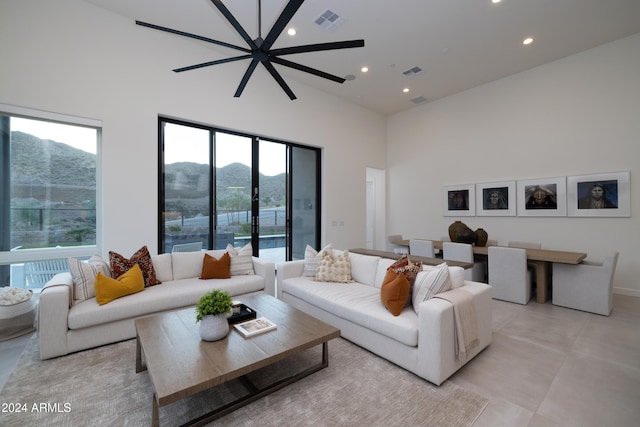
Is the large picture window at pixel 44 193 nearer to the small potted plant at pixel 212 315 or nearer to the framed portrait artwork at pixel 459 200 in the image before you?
the small potted plant at pixel 212 315

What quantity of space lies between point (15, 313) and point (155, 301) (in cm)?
138

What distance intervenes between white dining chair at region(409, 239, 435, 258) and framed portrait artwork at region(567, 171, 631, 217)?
242 centimetres

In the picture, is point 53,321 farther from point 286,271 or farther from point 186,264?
point 286,271

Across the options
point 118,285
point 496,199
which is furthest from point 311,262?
point 496,199

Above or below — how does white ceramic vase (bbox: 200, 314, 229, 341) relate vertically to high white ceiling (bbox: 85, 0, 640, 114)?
below

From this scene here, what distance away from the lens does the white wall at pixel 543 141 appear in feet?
13.5

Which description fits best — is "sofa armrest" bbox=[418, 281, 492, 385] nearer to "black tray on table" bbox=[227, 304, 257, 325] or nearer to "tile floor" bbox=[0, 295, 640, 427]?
"tile floor" bbox=[0, 295, 640, 427]

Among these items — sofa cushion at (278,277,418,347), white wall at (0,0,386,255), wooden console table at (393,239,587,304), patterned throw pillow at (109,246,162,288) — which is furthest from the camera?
wooden console table at (393,239,587,304)

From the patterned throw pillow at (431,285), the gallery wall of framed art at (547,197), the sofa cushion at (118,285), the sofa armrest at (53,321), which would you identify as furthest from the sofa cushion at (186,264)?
the gallery wall of framed art at (547,197)

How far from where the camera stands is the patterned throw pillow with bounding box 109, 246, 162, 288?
2982 mm

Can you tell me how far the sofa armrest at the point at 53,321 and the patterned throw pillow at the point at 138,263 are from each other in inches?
21.9

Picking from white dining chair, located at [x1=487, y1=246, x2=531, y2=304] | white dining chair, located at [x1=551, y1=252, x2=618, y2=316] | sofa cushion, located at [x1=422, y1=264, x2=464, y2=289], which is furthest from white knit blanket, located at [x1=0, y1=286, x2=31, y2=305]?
white dining chair, located at [x1=551, y1=252, x2=618, y2=316]

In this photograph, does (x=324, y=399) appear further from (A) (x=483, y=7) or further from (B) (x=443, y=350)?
(A) (x=483, y=7)

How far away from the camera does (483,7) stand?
138 inches
